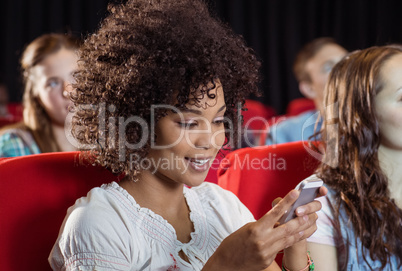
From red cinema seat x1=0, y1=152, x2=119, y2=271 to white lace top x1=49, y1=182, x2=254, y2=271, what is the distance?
0.47 feet

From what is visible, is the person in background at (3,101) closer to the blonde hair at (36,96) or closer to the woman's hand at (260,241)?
the blonde hair at (36,96)

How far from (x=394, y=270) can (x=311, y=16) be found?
10.2 feet

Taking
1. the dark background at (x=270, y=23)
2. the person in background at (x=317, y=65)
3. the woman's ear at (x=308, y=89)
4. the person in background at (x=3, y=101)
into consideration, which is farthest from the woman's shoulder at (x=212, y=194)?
the dark background at (x=270, y=23)

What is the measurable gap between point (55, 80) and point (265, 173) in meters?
0.96

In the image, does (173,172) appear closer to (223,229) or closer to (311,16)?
(223,229)

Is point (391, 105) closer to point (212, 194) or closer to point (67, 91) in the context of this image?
point (212, 194)

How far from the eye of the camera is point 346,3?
407 cm

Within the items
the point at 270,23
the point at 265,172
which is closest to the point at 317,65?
the point at 270,23

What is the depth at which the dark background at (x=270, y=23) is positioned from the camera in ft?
13.2

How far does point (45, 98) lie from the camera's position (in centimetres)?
204

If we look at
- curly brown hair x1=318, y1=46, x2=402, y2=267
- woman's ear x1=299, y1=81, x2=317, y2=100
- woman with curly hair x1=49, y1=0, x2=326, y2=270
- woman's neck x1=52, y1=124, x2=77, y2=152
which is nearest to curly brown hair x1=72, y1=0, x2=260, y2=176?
woman with curly hair x1=49, y1=0, x2=326, y2=270

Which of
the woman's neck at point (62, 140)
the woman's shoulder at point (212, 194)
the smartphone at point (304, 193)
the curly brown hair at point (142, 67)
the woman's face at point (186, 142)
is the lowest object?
the woman's neck at point (62, 140)

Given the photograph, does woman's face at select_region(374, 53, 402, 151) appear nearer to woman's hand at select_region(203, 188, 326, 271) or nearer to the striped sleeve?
the striped sleeve

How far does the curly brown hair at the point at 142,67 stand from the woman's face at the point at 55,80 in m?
0.87
